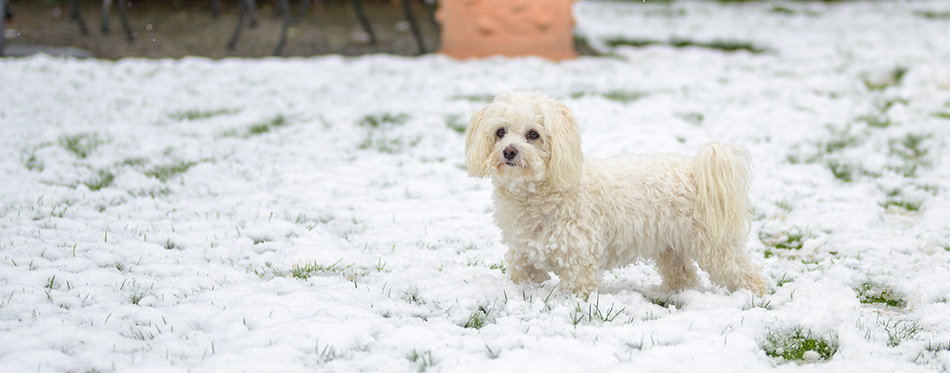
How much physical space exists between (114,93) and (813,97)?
21.8 feet

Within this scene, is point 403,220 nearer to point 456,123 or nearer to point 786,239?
point 786,239

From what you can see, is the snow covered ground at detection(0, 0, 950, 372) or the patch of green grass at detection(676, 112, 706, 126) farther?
the patch of green grass at detection(676, 112, 706, 126)

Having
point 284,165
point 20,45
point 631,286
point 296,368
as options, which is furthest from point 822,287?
point 20,45

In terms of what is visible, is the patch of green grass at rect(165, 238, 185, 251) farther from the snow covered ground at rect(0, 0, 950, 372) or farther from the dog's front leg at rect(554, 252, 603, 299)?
the dog's front leg at rect(554, 252, 603, 299)

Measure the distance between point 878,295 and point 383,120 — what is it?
167 inches

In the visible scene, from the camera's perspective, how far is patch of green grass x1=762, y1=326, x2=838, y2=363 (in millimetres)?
2570

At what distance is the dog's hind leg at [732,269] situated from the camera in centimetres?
305

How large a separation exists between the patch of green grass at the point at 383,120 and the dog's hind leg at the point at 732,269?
12.3 ft

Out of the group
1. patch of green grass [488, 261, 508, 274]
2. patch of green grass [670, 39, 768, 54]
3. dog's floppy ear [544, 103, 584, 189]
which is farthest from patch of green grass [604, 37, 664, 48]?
dog's floppy ear [544, 103, 584, 189]

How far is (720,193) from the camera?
2.97 meters

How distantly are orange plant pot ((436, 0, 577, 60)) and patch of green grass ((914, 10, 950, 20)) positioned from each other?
27.5 feet

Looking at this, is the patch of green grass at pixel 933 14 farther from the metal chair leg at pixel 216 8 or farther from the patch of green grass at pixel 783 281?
the patch of green grass at pixel 783 281

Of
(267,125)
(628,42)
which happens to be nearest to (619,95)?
(267,125)

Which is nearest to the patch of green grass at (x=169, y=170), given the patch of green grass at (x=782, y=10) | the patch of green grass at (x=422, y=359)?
the patch of green grass at (x=422, y=359)
